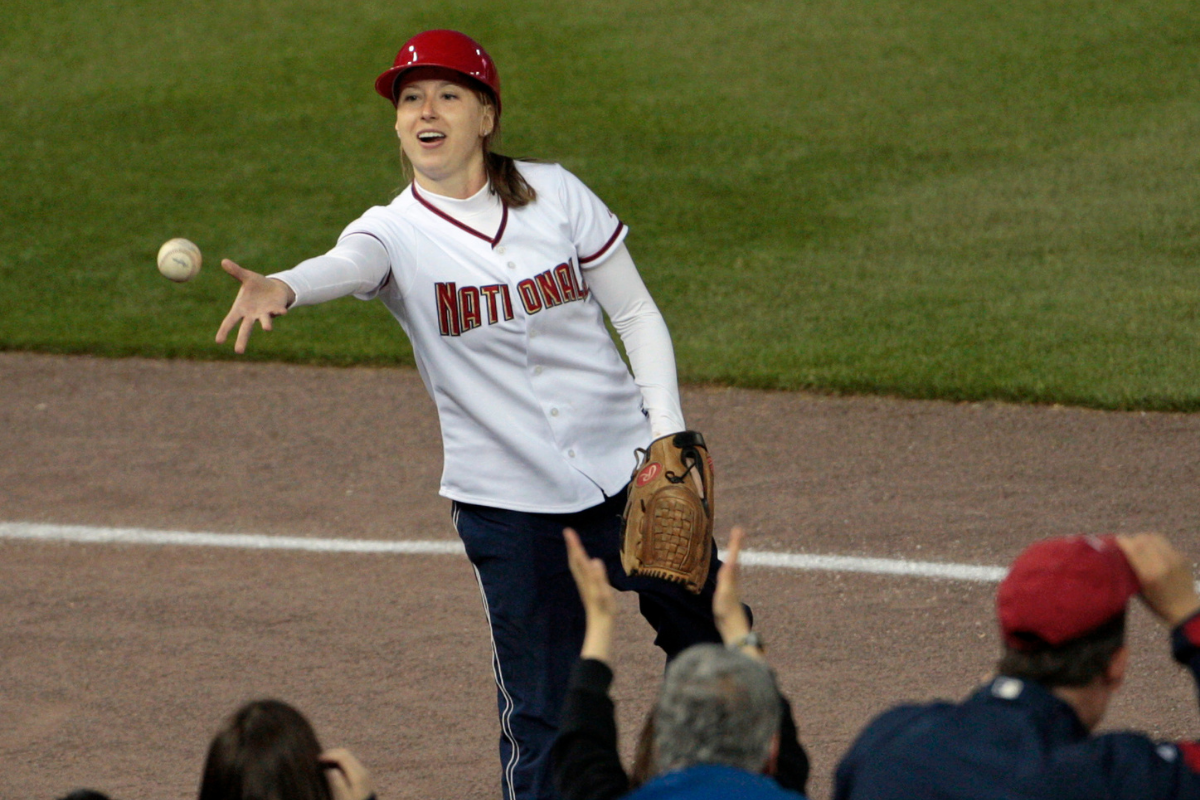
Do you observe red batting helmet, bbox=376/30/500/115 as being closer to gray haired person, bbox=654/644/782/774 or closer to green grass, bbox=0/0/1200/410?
gray haired person, bbox=654/644/782/774

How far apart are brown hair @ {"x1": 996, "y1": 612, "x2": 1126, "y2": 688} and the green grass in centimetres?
509

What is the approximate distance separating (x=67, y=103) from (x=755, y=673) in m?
12.8

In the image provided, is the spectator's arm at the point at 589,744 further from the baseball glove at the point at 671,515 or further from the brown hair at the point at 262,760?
the baseball glove at the point at 671,515

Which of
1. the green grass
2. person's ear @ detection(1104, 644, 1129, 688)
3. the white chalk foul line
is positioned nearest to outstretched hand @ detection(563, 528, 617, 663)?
person's ear @ detection(1104, 644, 1129, 688)

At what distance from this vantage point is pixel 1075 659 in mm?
2465

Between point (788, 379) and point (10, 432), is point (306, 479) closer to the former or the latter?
point (10, 432)

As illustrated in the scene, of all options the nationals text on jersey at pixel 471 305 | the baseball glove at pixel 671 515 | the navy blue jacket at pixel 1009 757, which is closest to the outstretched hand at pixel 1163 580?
the navy blue jacket at pixel 1009 757

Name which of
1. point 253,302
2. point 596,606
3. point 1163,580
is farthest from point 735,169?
point 1163,580

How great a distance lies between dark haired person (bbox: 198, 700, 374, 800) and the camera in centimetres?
262

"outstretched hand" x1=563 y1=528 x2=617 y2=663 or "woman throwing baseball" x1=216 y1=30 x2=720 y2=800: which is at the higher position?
"woman throwing baseball" x1=216 y1=30 x2=720 y2=800

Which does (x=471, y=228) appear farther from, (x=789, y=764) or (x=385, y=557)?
(x=385, y=557)

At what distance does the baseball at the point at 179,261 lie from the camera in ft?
13.7

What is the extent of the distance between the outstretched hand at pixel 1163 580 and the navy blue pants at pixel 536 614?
1435mm

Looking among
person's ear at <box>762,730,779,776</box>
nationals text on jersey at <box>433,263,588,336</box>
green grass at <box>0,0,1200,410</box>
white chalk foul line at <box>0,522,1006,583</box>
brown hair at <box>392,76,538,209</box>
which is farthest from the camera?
green grass at <box>0,0,1200,410</box>
